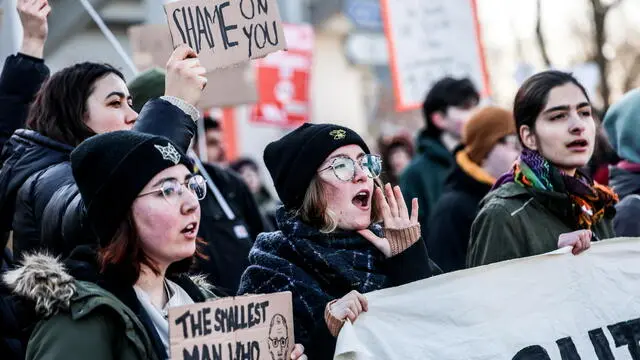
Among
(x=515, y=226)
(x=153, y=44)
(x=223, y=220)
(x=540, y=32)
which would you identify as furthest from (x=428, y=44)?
(x=515, y=226)

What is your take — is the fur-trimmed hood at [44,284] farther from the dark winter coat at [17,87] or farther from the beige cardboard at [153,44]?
the beige cardboard at [153,44]

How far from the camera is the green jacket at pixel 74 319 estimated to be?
2.88 m

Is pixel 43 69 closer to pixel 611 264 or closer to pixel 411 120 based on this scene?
pixel 611 264

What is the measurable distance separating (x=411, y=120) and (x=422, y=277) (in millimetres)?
28912

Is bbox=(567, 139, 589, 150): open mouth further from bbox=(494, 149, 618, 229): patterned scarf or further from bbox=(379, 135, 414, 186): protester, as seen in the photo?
bbox=(379, 135, 414, 186): protester

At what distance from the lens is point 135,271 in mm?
3156

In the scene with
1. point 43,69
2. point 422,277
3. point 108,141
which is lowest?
point 422,277

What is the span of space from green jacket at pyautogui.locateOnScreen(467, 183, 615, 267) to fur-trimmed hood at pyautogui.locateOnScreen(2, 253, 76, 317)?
6.36 feet

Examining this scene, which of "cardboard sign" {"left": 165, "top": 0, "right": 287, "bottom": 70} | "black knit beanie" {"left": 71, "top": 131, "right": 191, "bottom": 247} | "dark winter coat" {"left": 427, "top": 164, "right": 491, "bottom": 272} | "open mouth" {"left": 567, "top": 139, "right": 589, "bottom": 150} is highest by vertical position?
"cardboard sign" {"left": 165, "top": 0, "right": 287, "bottom": 70}

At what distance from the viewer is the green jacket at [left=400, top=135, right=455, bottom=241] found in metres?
6.97

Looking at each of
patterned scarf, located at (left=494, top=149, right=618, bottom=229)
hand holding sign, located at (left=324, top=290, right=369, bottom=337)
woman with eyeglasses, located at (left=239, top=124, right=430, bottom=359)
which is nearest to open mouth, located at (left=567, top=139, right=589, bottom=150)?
patterned scarf, located at (left=494, top=149, right=618, bottom=229)


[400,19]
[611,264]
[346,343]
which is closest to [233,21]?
[346,343]

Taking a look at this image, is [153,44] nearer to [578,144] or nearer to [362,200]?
[578,144]

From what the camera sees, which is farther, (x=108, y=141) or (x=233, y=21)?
(x=233, y=21)
